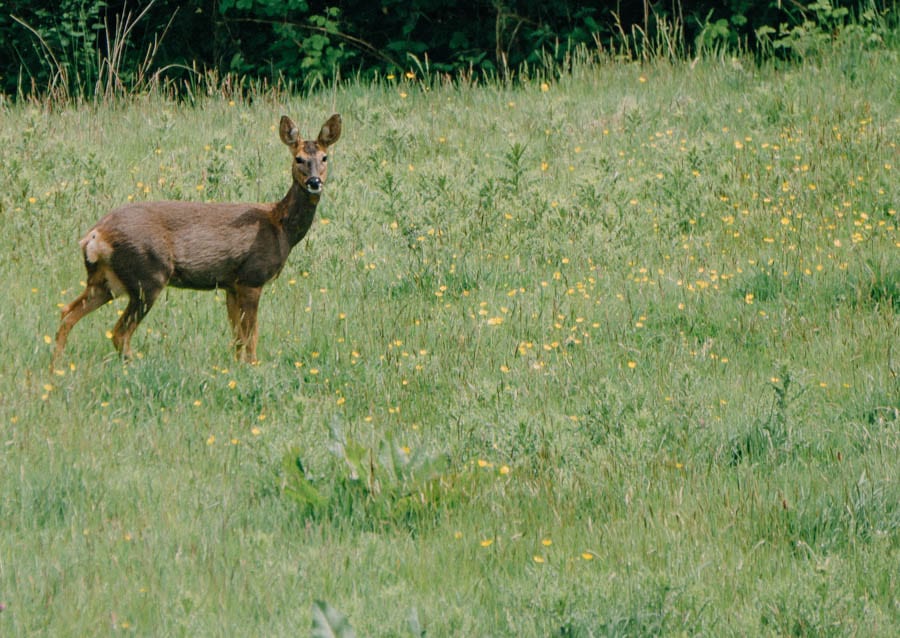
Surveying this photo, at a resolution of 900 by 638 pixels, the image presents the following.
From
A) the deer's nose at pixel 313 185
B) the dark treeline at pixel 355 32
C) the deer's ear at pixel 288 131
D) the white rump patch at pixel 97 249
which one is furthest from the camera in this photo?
the dark treeline at pixel 355 32

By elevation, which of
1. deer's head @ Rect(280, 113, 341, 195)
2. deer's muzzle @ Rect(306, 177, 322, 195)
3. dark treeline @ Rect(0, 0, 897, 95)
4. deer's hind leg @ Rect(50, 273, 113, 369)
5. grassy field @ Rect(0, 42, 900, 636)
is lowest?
grassy field @ Rect(0, 42, 900, 636)

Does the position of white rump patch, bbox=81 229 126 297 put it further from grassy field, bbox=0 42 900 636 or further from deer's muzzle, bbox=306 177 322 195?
deer's muzzle, bbox=306 177 322 195

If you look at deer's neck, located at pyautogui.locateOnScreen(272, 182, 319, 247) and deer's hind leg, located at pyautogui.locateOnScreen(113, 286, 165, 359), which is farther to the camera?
deer's neck, located at pyautogui.locateOnScreen(272, 182, 319, 247)

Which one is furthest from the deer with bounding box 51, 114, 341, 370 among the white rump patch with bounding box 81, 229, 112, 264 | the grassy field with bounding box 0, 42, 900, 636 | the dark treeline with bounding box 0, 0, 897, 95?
the dark treeline with bounding box 0, 0, 897, 95

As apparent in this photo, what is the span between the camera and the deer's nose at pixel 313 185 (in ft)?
24.1

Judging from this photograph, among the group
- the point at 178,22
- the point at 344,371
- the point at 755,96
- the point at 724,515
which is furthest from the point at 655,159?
the point at 178,22

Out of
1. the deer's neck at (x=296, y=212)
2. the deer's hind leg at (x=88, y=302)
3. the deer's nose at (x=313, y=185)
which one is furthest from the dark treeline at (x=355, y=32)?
the deer's hind leg at (x=88, y=302)

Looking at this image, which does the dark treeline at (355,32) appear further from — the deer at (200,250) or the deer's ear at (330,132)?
the deer at (200,250)

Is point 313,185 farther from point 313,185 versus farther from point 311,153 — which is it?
point 311,153

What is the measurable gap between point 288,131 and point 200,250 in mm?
1050

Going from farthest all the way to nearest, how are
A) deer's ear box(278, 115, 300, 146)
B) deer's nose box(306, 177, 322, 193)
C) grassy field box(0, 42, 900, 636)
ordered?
deer's ear box(278, 115, 300, 146)
deer's nose box(306, 177, 322, 193)
grassy field box(0, 42, 900, 636)

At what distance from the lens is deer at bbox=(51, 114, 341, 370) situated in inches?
271

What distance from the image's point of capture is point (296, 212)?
7680mm

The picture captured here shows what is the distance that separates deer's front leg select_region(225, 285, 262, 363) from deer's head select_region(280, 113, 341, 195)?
744 mm
